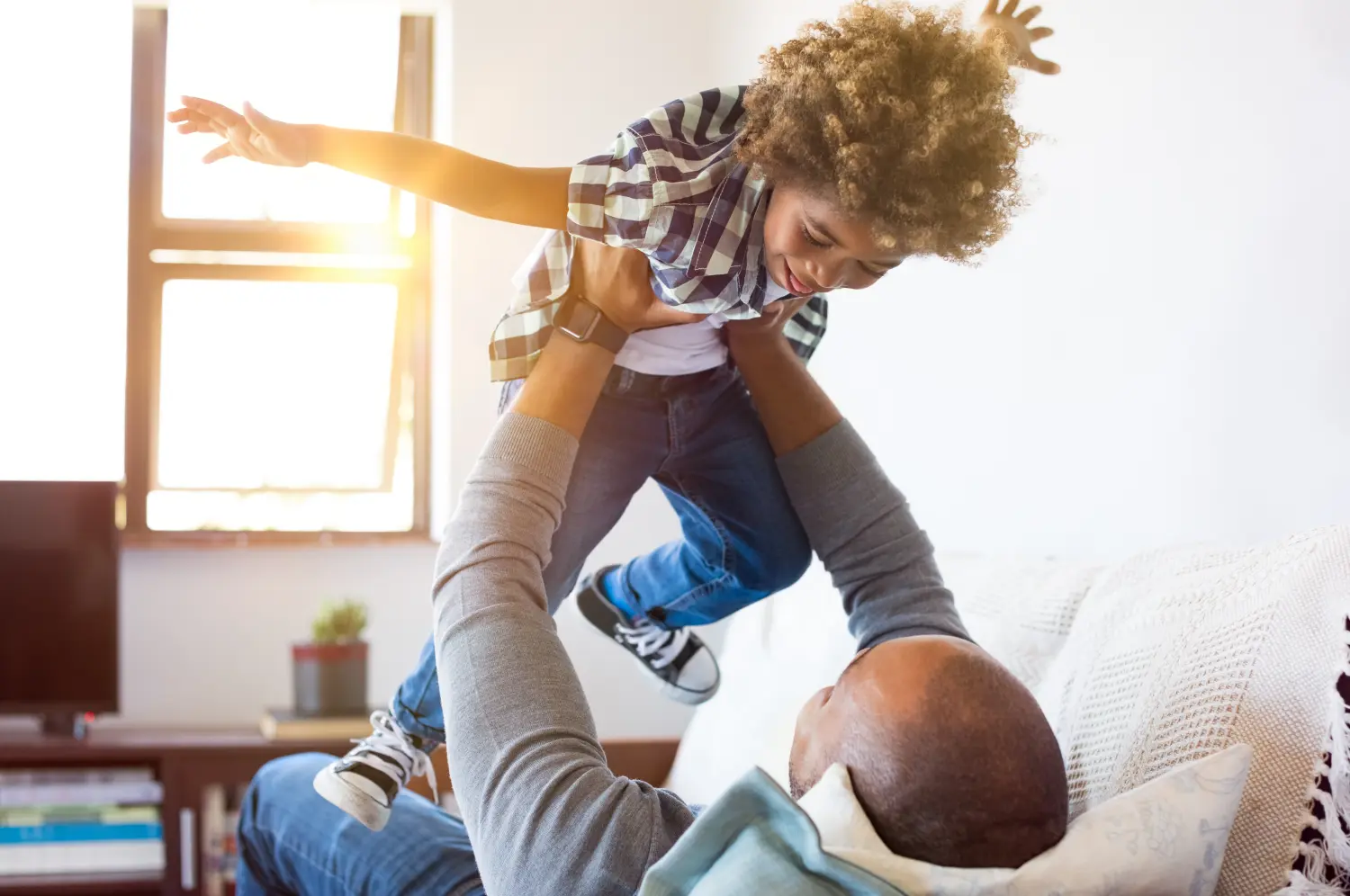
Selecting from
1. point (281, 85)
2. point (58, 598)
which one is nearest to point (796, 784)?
point (58, 598)

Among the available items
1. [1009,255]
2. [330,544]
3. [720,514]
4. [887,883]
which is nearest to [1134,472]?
[1009,255]

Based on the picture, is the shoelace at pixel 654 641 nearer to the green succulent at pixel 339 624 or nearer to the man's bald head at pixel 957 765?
the man's bald head at pixel 957 765

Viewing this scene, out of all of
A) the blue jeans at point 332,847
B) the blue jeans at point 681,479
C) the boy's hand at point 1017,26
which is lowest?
the blue jeans at point 332,847

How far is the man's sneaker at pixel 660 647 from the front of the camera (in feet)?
5.61

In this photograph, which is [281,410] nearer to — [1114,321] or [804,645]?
[804,645]

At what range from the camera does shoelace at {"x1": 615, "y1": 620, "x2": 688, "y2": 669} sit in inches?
67.2

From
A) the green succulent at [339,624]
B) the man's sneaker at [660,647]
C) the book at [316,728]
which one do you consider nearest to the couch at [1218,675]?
the man's sneaker at [660,647]

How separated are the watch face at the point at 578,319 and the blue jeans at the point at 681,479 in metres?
0.13

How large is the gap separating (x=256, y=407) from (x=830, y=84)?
2781 millimetres

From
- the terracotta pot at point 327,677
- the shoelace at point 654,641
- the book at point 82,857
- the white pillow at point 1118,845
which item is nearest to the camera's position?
the white pillow at point 1118,845

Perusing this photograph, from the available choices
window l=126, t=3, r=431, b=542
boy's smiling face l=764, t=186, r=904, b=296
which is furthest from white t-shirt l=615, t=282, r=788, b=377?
window l=126, t=3, r=431, b=542

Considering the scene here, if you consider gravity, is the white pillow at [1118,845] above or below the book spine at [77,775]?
above

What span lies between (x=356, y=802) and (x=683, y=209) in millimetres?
727

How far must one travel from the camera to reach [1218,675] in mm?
1052
